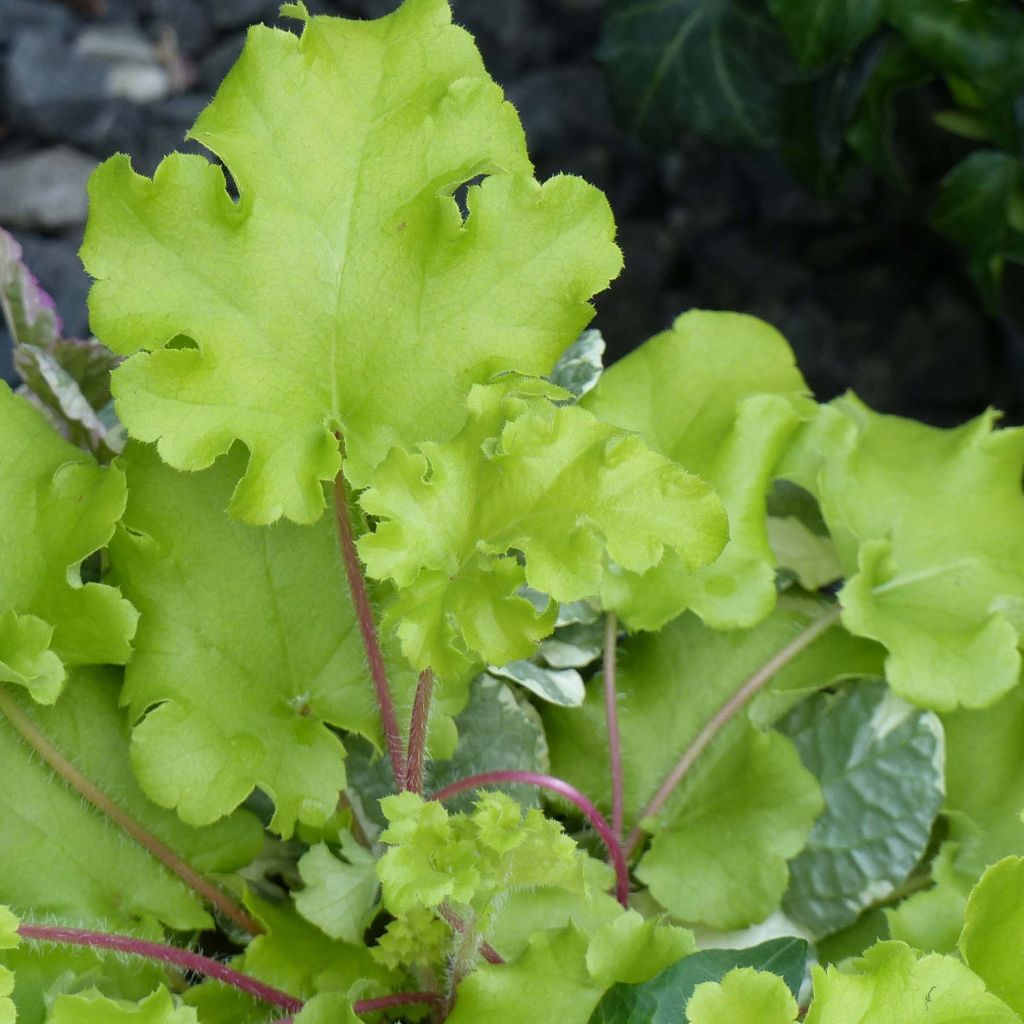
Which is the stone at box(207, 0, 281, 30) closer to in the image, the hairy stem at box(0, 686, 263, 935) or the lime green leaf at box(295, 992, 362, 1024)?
the hairy stem at box(0, 686, 263, 935)

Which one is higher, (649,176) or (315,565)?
(315,565)

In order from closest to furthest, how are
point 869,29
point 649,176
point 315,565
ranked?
point 315,565
point 869,29
point 649,176

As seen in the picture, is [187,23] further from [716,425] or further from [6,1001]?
[6,1001]

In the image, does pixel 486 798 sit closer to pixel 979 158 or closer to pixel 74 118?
pixel 979 158

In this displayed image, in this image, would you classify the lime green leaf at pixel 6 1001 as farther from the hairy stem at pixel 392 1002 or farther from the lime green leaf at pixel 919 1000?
the lime green leaf at pixel 919 1000

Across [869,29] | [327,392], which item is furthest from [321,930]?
[869,29]

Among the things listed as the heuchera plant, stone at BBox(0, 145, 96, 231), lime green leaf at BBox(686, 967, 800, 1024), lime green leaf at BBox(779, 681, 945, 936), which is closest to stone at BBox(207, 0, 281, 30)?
stone at BBox(0, 145, 96, 231)
